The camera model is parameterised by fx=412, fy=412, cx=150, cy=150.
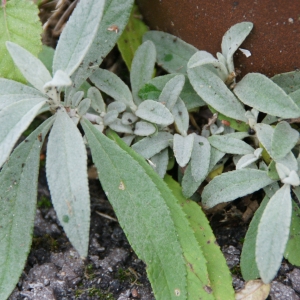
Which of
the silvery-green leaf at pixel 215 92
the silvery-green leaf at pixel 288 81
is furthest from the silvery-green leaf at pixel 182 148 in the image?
the silvery-green leaf at pixel 288 81

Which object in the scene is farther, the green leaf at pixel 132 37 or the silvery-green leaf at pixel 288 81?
the green leaf at pixel 132 37

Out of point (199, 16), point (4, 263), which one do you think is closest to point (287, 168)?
point (199, 16)

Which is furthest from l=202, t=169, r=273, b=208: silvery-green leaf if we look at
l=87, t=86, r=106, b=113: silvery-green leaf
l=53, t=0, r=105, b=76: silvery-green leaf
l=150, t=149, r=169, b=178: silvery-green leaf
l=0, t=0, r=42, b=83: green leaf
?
l=0, t=0, r=42, b=83: green leaf

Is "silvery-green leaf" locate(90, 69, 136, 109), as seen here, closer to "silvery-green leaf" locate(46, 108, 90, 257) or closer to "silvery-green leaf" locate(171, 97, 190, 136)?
"silvery-green leaf" locate(171, 97, 190, 136)

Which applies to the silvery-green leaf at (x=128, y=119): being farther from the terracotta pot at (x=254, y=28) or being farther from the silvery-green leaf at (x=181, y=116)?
Result: the terracotta pot at (x=254, y=28)

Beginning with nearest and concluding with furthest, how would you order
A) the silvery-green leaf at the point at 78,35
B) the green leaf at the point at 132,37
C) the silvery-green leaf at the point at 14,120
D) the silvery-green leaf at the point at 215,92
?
the silvery-green leaf at the point at 14,120 < the silvery-green leaf at the point at 78,35 < the silvery-green leaf at the point at 215,92 < the green leaf at the point at 132,37

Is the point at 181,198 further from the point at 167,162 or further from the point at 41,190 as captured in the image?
the point at 41,190
